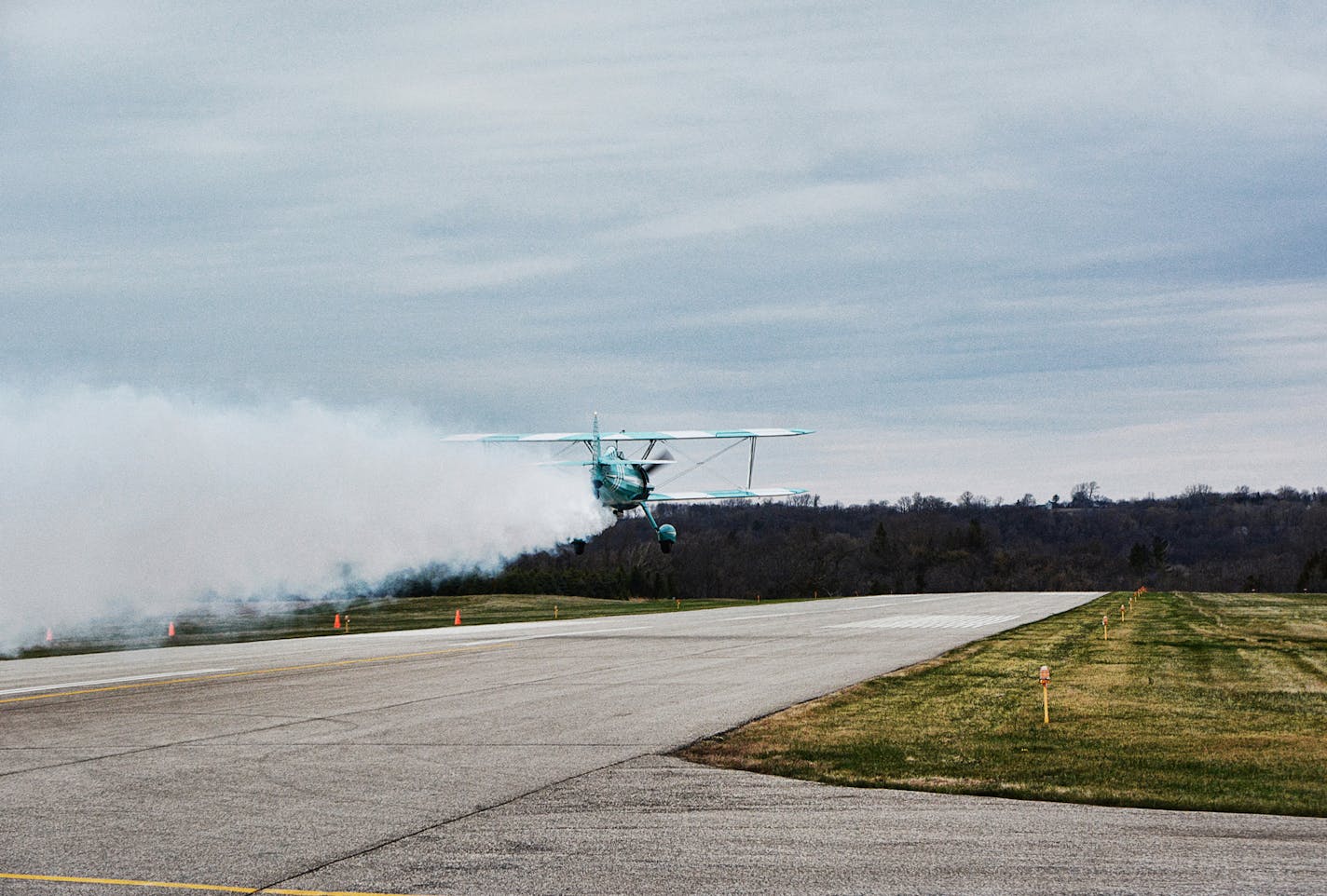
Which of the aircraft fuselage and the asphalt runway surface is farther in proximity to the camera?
the aircraft fuselage

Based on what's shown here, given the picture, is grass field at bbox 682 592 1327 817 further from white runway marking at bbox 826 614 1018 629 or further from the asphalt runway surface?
white runway marking at bbox 826 614 1018 629

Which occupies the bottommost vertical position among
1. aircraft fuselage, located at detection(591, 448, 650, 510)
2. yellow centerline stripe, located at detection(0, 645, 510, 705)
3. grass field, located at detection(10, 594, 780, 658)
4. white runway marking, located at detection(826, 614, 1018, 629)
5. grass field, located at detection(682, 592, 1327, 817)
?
grass field, located at detection(10, 594, 780, 658)

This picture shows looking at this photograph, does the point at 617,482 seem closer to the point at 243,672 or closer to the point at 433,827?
the point at 243,672

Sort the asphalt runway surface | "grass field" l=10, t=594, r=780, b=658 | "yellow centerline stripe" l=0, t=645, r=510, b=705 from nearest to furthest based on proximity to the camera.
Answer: the asphalt runway surface, "yellow centerline stripe" l=0, t=645, r=510, b=705, "grass field" l=10, t=594, r=780, b=658

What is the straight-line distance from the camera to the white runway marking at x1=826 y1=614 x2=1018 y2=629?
47031mm

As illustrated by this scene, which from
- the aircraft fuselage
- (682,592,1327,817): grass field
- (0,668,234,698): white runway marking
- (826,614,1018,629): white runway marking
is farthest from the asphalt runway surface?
the aircraft fuselage

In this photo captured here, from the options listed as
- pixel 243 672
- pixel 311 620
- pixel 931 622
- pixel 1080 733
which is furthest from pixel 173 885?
pixel 311 620

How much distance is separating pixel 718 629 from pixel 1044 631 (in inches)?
443

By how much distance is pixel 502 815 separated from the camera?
12.3 m

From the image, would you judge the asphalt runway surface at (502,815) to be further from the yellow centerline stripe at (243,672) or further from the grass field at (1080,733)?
the grass field at (1080,733)

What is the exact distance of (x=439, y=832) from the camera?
11.5 m

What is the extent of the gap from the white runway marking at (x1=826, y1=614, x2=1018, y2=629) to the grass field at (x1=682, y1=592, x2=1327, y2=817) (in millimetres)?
14284

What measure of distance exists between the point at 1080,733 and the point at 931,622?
108ft

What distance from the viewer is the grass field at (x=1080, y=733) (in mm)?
13750
